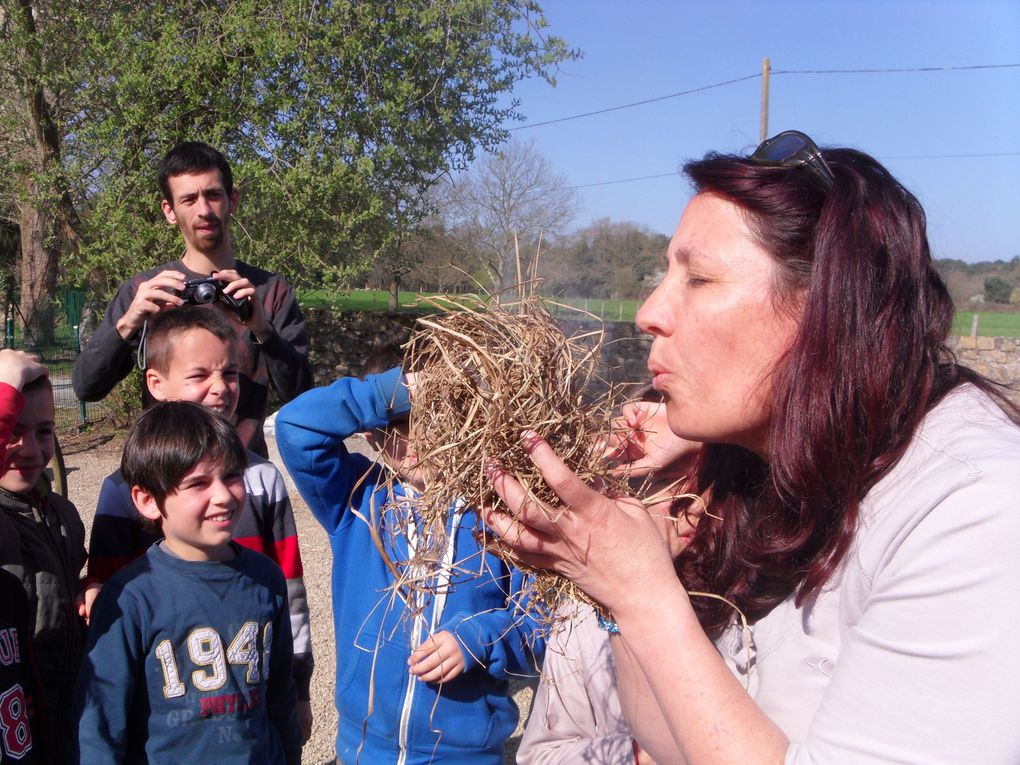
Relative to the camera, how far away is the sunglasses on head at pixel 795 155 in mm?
1512

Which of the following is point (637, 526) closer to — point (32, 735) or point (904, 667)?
point (904, 667)

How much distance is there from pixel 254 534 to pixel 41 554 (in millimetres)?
684

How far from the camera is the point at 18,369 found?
239cm

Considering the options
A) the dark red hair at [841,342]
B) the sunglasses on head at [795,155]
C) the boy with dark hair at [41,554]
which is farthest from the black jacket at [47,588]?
the sunglasses on head at [795,155]

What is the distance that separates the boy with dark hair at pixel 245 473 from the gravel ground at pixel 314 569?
1.47 metres

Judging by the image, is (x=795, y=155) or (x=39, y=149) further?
(x=39, y=149)

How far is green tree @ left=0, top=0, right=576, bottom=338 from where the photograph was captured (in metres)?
10.0

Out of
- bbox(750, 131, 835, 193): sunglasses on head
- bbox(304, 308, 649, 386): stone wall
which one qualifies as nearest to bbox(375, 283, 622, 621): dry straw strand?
bbox(750, 131, 835, 193): sunglasses on head

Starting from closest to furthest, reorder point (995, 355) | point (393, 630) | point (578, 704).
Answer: point (578, 704) → point (393, 630) → point (995, 355)

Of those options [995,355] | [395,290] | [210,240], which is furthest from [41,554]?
[995,355]

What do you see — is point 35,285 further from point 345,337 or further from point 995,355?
point 995,355

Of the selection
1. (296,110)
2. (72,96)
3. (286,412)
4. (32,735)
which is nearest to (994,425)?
(286,412)

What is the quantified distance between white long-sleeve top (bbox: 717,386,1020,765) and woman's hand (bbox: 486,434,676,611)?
0.33 metres

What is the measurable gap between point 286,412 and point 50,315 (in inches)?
638
